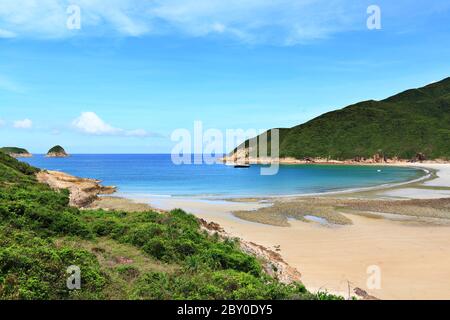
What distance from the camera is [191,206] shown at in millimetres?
40219

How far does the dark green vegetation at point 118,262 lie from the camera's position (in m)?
9.09

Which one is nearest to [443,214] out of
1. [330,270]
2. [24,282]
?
[330,270]

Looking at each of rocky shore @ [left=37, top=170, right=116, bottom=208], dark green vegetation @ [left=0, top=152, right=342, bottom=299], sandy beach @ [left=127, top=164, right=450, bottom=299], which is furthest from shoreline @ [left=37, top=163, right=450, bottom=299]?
rocky shore @ [left=37, top=170, right=116, bottom=208]

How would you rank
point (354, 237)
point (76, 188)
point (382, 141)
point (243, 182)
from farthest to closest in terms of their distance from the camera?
point (382, 141)
point (243, 182)
point (76, 188)
point (354, 237)

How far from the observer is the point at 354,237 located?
23.8 m

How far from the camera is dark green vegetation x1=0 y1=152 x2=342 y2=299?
9086 mm

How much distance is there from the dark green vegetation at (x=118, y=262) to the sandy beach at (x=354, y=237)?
4462 millimetres

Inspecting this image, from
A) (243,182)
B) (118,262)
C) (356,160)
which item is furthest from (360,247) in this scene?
(356,160)

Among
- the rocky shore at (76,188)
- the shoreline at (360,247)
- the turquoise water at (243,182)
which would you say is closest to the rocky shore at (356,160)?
the turquoise water at (243,182)

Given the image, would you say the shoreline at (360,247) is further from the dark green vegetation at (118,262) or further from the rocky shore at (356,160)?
the rocky shore at (356,160)

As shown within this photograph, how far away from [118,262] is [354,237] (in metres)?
17.1

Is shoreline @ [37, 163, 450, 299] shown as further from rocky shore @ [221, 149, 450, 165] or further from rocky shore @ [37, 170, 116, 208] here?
rocky shore @ [221, 149, 450, 165]

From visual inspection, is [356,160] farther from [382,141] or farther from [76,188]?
[76,188]
